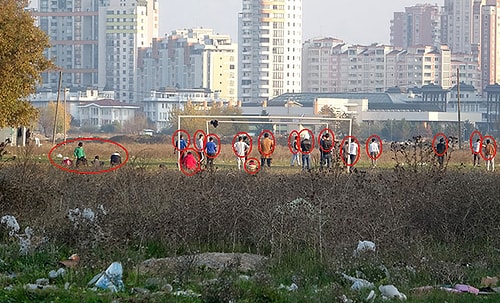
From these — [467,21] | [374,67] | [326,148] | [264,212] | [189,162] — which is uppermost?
[467,21]

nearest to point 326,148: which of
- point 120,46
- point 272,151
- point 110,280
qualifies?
point 272,151

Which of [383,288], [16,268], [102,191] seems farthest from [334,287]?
[102,191]

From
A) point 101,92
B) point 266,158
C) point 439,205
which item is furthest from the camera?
point 101,92

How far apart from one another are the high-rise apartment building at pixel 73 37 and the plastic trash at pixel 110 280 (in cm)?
17796

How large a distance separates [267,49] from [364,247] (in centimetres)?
15987

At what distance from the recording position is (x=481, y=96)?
156750mm

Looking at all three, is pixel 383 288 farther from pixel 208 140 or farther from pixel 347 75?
pixel 347 75

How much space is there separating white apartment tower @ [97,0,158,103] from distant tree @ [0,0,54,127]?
152789 millimetres

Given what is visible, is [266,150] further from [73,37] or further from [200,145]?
[73,37]

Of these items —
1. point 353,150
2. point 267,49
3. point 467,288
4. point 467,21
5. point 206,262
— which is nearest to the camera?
point 467,288

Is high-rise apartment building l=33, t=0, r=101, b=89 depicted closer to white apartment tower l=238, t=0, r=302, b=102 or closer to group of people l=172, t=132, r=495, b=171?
white apartment tower l=238, t=0, r=302, b=102

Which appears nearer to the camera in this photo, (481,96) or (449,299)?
(449,299)

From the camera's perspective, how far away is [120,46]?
187 metres

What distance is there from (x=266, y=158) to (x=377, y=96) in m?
114
